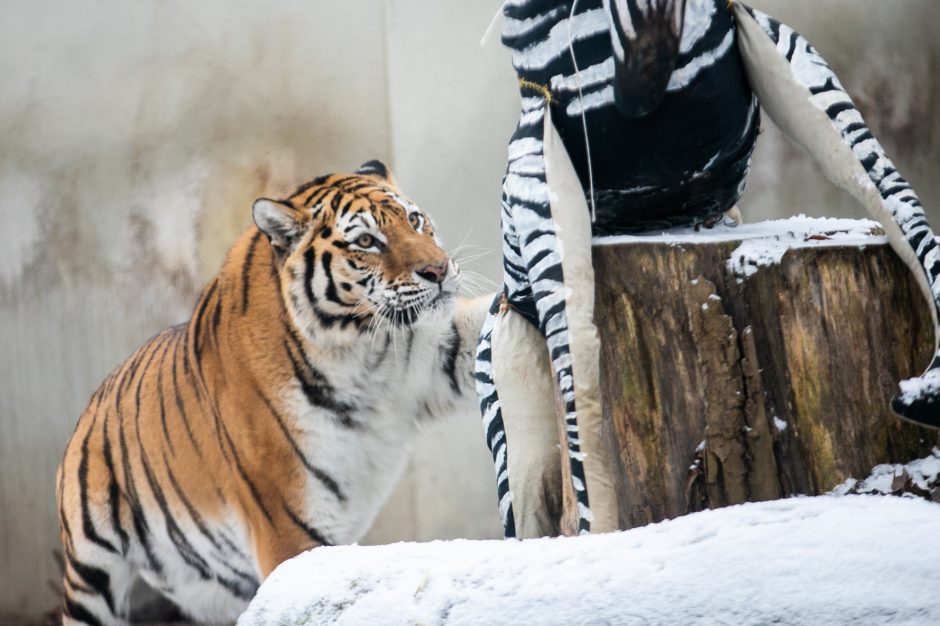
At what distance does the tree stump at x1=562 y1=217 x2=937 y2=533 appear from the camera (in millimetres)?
1587

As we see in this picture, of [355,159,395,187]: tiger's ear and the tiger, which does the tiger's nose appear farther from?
[355,159,395,187]: tiger's ear

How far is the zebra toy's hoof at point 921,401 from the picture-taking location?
138cm

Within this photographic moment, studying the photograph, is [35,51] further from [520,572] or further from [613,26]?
[520,572]

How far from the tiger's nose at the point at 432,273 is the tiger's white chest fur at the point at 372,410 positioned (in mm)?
102

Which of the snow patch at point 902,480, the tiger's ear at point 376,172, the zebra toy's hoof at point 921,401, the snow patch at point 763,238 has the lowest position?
the snow patch at point 902,480

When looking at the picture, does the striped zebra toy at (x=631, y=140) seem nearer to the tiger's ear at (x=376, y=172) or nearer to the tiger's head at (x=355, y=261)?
the tiger's head at (x=355, y=261)

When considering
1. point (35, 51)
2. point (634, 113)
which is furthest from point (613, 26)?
point (35, 51)

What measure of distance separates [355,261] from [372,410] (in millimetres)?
415

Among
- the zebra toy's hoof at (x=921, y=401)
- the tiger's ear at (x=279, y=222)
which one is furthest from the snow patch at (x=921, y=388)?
the tiger's ear at (x=279, y=222)

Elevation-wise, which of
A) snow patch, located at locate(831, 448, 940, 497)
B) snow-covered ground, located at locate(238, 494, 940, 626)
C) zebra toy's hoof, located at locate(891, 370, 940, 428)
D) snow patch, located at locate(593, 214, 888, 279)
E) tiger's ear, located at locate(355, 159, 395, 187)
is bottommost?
snow-covered ground, located at locate(238, 494, 940, 626)

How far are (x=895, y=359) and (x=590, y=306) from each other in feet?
1.49

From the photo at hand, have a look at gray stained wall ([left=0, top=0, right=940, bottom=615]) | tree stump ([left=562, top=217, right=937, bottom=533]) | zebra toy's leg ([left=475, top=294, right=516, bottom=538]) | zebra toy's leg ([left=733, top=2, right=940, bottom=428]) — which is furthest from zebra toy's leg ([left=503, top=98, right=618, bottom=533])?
gray stained wall ([left=0, top=0, right=940, bottom=615])

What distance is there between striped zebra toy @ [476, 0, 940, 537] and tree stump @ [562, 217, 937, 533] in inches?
3.4

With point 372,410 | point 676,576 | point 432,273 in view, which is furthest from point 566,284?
point 372,410
